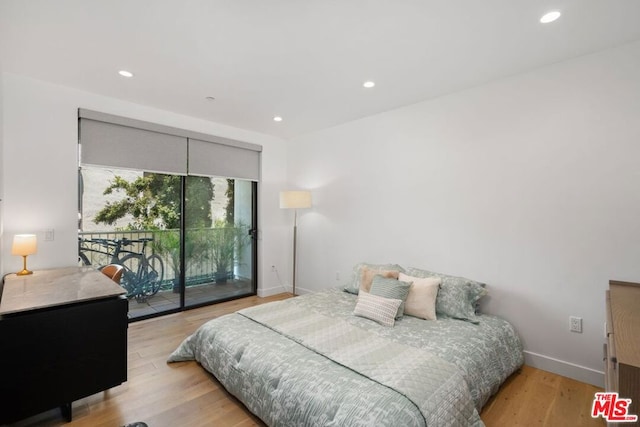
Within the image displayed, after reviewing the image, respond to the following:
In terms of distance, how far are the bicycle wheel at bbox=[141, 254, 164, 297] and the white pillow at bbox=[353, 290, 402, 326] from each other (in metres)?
2.75

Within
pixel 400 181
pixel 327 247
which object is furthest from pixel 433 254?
pixel 327 247

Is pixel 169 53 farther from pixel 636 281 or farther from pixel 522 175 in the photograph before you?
pixel 636 281

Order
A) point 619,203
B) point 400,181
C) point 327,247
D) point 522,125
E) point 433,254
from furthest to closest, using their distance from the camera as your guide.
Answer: point 327,247 < point 400,181 < point 433,254 < point 522,125 < point 619,203

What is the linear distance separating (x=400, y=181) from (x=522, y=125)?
1.26 meters

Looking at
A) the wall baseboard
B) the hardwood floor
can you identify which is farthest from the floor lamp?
the wall baseboard

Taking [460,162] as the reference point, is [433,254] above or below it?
below

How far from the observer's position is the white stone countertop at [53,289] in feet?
6.05

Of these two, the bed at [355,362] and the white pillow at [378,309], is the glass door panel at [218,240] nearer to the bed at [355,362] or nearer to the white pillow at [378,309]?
the bed at [355,362]

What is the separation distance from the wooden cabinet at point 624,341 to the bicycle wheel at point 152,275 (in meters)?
4.26

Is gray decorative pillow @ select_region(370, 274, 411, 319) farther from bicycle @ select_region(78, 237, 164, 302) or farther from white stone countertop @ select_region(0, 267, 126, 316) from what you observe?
bicycle @ select_region(78, 237, 164, 302)

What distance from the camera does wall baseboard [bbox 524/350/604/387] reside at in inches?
89.9

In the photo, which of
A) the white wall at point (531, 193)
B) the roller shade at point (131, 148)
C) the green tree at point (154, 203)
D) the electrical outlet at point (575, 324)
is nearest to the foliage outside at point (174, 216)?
the green tree at point (154, 203)

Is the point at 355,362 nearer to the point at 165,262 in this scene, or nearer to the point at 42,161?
the point at 165,262

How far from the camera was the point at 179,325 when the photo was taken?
3.46 meters
